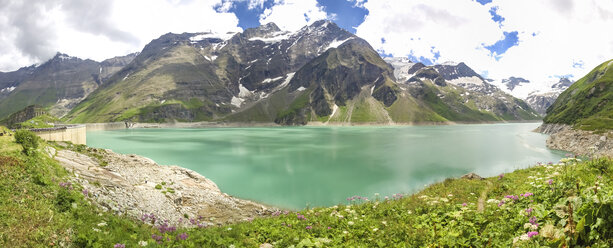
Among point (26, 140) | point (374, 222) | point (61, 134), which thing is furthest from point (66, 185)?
point (61, 134)

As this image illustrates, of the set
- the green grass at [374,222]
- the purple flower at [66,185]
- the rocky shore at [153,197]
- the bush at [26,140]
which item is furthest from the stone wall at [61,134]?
the green grass at [374,222]

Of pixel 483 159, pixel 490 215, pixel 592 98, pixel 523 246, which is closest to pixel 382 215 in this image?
pixel 490 215

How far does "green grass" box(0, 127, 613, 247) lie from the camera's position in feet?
17.9

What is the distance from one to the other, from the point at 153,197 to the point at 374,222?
15720 mm

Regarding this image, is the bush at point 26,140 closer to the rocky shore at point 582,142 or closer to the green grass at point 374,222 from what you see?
the green grass at point 374,222

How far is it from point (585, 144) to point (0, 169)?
3682 inches

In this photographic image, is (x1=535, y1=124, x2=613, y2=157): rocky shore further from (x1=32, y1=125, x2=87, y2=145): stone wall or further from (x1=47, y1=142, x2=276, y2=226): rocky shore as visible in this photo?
(x1=32, y1=125, x2=87, y2=145): stone wall

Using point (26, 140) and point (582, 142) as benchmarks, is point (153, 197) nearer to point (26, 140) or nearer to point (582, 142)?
point (26, 140)

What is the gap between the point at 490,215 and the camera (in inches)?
348

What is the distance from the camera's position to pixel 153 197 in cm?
1877

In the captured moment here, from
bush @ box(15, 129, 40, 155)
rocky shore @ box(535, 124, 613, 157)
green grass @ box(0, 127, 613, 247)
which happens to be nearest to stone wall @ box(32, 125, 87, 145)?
bush @ box(15, 129, 40, 155)

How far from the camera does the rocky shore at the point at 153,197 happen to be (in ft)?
50.4

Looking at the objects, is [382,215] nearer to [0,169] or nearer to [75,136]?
[0,169]

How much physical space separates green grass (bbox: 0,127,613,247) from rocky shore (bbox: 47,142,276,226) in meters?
2.26
